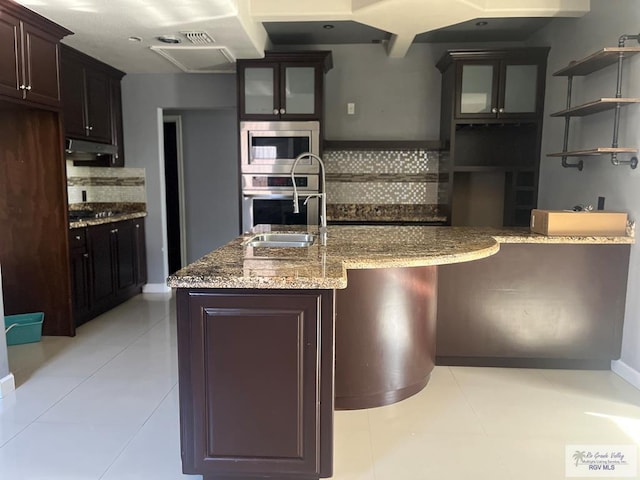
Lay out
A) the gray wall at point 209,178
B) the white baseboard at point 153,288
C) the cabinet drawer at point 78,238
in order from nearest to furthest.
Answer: the cabinet drawer at point 78,238, the white baseboard at point 153,288, the gray wall at point 209,178

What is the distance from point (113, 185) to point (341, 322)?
3521 mm

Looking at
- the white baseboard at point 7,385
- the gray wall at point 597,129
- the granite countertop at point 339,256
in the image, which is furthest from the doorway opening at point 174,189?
the gray wall at point 597,129

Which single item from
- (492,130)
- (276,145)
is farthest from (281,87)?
(492,130)

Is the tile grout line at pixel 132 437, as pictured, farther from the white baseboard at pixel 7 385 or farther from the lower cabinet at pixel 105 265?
the lower cabinet at pixel 105 265

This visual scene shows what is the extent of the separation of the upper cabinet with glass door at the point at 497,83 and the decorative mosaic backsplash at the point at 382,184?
2.22 ft

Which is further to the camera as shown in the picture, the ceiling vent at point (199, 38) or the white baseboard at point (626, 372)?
the ceiling vent at point (199, 38)

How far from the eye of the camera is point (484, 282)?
2807 mm

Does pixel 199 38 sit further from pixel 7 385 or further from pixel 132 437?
pixel 132 437

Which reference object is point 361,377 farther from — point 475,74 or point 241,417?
point 475,74

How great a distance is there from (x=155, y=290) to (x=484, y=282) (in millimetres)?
3483

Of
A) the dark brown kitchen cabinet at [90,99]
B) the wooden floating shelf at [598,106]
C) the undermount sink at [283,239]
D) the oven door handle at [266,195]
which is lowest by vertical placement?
the undermount sink at [283,239]

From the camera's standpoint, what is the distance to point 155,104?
4.59 metres

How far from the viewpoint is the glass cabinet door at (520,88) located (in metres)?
3.84

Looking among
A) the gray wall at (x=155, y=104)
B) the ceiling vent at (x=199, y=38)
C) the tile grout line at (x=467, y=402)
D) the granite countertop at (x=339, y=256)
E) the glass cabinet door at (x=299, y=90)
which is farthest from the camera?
the gray wall at (x=155, y=104)
